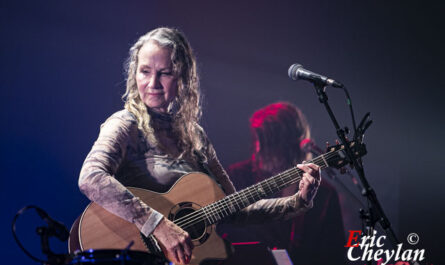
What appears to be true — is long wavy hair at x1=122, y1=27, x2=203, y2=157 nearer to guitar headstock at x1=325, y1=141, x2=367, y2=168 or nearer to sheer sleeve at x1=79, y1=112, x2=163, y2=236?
sheer sleeve at x1=79, y1=112, x2=163, y2=236

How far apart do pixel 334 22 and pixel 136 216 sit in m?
3.15

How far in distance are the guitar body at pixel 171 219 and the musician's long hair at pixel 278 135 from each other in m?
1.11

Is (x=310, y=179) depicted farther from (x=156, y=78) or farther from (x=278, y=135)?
(x=156, y=78)

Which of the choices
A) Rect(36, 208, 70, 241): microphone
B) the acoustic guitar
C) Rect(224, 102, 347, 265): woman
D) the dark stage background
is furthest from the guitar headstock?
Rect(36, 208, 70, 241): microphone

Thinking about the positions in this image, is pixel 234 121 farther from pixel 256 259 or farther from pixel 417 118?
pixel 417 118

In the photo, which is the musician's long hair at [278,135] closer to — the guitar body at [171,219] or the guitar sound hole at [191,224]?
the guitar body at [171,219]

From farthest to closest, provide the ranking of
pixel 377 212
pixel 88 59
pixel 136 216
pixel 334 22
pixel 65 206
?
pixel 334 22 → pixel 88 59 → pixel 65 206 → pixel 136 216 → pixel 377 212

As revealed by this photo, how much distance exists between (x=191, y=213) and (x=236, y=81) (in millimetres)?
1621

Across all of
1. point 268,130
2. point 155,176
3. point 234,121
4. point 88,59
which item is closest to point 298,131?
point 268,130

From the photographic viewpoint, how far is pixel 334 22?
4.81 m

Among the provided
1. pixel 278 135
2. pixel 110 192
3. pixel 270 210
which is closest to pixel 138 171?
pixel 110 192

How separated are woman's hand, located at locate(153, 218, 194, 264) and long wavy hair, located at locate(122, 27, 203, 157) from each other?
824 millimetres

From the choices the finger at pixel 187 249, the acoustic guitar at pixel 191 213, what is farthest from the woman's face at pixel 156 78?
the finger at pixel 187 249

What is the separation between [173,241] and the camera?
2.86 m
